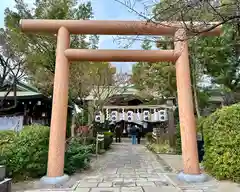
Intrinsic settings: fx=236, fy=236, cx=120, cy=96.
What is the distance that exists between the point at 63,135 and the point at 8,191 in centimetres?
202

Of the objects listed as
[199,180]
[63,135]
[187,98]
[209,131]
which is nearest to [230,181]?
[199,180]

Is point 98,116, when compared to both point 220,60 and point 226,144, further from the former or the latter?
point 226,144

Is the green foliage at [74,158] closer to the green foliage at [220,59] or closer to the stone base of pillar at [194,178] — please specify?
the stone base of pillar at [194,178]

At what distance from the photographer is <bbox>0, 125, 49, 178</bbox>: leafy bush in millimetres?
6168

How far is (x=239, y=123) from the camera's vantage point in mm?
5941

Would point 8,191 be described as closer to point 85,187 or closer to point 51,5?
point 85,187

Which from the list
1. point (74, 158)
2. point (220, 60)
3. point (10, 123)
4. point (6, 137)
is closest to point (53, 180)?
point (74, 158)

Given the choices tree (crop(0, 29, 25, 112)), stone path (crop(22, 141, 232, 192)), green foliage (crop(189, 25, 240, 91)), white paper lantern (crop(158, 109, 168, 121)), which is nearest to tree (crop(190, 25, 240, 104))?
green foliage (crop(189, 25, 240, 91))

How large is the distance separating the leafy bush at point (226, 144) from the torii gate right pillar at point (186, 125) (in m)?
0.49

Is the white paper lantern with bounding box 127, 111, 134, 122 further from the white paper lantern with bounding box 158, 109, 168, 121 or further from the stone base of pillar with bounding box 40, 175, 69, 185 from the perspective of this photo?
the stone base of pillar with bounding box 40, 175, 69, 185

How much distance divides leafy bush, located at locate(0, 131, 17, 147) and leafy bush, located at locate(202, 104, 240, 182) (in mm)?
5527

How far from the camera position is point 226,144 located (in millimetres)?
6047

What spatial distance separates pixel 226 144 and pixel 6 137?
591cm

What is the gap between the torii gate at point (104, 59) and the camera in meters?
6.30
